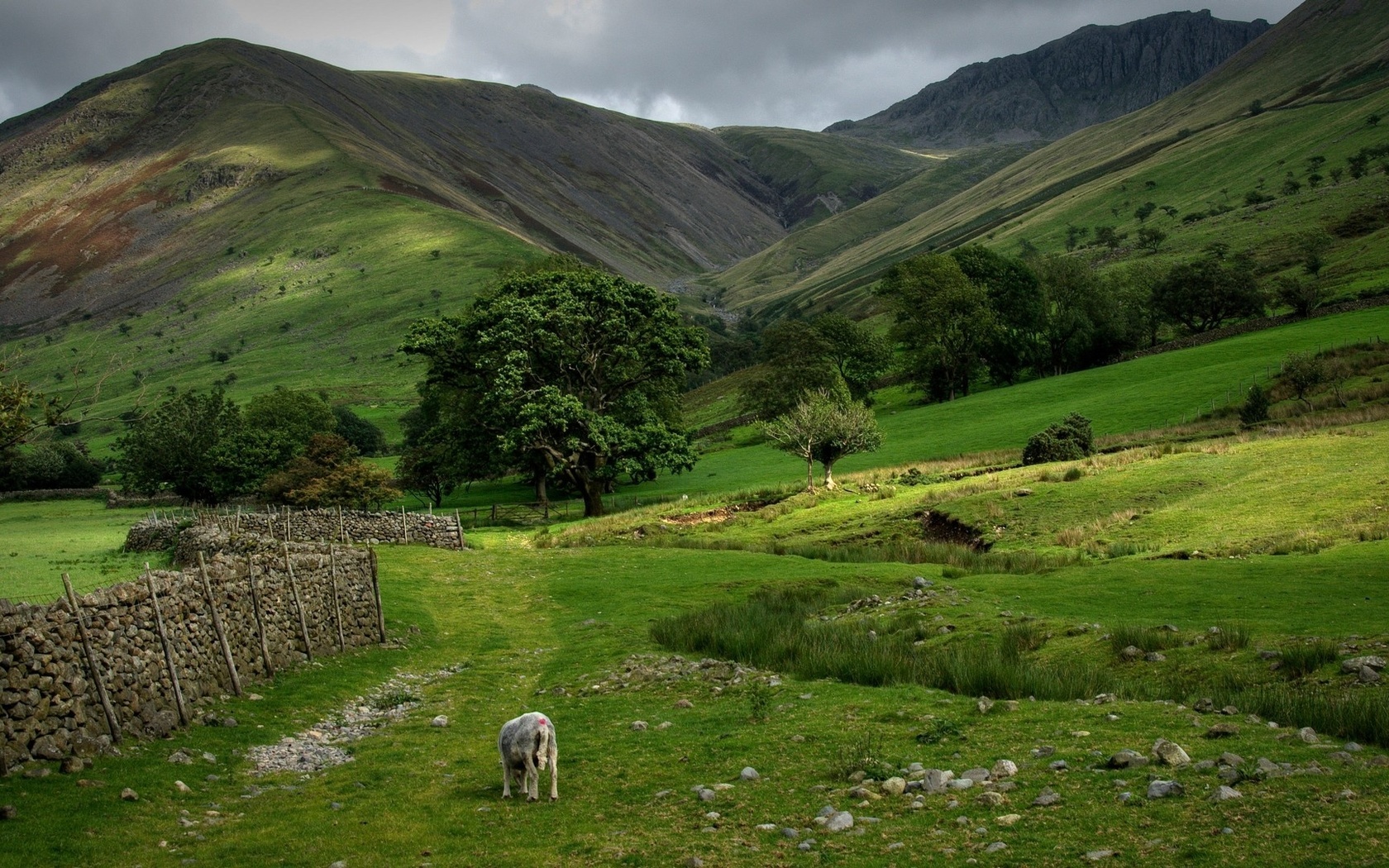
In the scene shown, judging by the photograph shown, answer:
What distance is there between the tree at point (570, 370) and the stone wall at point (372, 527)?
36.7 ft

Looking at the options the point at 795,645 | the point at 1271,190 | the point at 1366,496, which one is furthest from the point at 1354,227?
the point at 795,645

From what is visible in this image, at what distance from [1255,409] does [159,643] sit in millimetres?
59888

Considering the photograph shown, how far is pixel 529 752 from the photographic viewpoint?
43.6 feet

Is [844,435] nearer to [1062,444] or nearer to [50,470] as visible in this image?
[1062,444]

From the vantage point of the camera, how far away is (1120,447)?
55.1m

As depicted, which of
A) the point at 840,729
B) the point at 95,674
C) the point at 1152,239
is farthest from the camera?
the point at 1152,239

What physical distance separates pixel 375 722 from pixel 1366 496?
30659 millimetres

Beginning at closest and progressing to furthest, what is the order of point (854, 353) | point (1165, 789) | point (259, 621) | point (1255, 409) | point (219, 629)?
point (1165, 789), point (219, 629), point (259, 621), point (1255, 409), point (854, 353)

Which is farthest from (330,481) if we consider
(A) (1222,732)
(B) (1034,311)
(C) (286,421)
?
(B) (1034,311)

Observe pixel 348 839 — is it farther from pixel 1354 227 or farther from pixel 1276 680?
pixel 1354 227

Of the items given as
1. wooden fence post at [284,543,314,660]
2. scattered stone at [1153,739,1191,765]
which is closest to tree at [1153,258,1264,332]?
wooden fence post at [284,543,314,660]

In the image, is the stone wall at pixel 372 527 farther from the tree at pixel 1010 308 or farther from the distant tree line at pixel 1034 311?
the tree at pixel 1010 308

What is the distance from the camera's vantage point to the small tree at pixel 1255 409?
5638 centimetres

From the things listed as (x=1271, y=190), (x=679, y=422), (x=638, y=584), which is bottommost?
(x=638, y=584)
